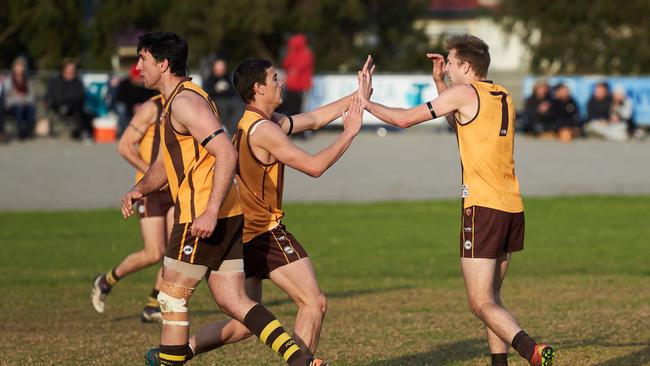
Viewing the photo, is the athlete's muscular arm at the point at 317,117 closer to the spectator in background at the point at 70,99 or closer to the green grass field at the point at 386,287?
the green grass field at the point at 386,287

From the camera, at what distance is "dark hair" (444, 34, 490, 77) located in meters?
7.96

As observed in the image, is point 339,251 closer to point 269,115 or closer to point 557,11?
point 269,115

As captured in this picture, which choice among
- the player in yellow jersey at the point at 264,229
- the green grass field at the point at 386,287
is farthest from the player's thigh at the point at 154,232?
the player in yellow jersey at the point at 264,229

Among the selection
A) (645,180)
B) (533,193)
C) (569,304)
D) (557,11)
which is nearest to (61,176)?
(533,193)

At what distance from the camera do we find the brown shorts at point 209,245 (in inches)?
290

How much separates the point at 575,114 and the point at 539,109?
40.1 inches

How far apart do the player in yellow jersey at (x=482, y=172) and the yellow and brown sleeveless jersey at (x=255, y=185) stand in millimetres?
717

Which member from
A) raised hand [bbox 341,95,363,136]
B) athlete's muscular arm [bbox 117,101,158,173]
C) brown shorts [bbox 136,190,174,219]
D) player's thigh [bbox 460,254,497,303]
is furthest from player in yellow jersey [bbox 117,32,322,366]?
brown shorts [bbox 136,190,174,219]

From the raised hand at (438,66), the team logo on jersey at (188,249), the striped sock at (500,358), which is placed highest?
the raised hand at (438,66)

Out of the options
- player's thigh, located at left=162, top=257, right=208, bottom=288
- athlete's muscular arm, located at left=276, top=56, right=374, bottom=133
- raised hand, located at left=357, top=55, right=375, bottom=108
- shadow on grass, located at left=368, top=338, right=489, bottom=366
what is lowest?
shadow on grass, located at left=368, top=338, right=489, bottom=366

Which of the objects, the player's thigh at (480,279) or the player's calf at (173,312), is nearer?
the player's calf at (173,312)

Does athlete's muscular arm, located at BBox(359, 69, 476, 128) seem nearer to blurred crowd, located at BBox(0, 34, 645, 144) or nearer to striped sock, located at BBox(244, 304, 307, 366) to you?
striped sock, located at BBox(244, 304, 307, 366)

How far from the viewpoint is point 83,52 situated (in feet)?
134

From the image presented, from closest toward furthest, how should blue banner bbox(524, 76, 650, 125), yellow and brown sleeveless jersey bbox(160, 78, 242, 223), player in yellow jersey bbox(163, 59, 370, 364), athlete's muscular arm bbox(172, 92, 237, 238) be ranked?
athlete's muscular arm bbox(172, 92, 237, 238)
yellow and brown sleeveless jersey bbox(160, 78, 242, 223)
player in yellow jersey bbox(163, 59, 370, 364)
blue banner bbox(524, 76, 650, 125)
